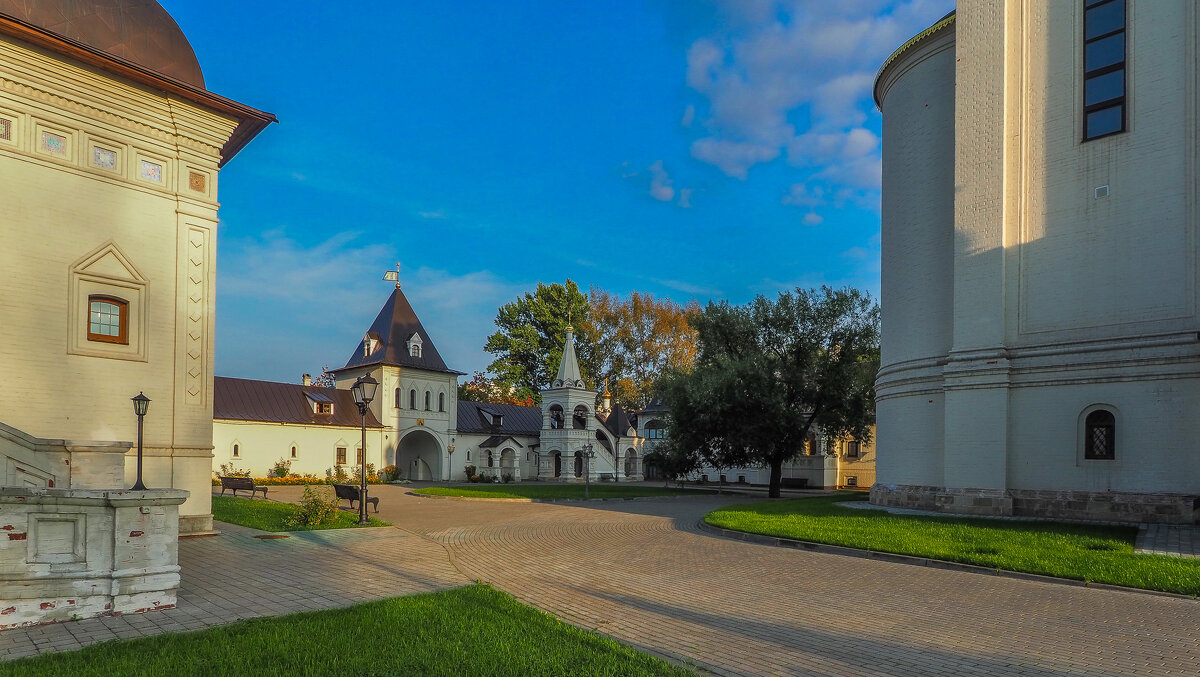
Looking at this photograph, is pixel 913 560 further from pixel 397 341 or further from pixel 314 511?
pixel 397 341

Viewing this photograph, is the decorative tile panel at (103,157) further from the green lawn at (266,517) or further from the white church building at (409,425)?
the white church building at (409,425)

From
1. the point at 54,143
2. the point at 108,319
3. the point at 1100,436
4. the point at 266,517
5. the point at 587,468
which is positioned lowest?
the point at 587,468

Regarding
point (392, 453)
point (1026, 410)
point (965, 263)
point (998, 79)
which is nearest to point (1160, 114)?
point (998, 79)

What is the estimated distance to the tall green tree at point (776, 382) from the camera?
29500 millimetres

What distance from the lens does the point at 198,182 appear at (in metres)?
15.2

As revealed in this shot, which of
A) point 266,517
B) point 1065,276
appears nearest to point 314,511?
point 266,517

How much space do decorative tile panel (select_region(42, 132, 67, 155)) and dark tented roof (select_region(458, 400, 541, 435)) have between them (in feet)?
121

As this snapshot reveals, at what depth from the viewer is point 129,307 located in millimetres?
14094

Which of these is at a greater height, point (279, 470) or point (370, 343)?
point (370, 343)

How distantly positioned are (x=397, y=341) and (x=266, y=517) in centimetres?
2904

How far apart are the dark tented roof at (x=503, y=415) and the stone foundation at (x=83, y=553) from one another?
41.3 metres

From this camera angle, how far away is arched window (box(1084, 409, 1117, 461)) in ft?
55.2

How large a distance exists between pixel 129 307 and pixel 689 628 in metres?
12.3

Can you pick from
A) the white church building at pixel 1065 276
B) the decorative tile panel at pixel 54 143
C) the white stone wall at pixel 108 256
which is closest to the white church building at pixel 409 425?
the white stone wall at pixel 108 256
